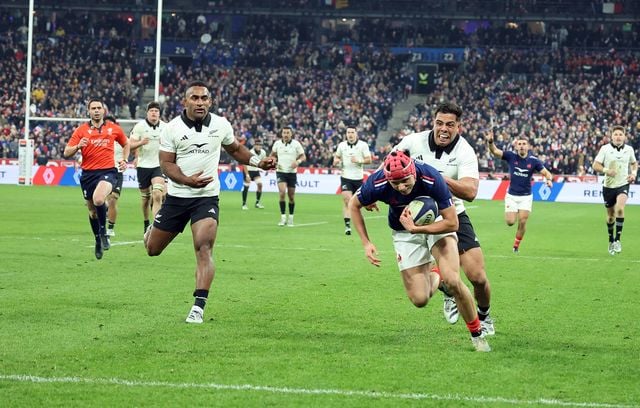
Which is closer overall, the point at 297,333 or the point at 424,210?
the point at 424,210

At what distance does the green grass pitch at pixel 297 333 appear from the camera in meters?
7.37

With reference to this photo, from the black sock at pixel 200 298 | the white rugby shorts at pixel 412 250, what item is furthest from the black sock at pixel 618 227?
the black sock at pixel 200 298

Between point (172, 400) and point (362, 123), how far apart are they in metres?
49.0

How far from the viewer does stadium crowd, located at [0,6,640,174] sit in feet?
176

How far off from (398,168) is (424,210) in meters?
0.52

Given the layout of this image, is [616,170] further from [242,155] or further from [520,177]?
[242,155]

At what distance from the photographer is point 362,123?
182 ft

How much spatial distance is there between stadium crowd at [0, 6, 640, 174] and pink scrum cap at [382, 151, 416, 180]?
4066 cm

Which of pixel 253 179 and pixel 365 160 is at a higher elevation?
pixel 365 160

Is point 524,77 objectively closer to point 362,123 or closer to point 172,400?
point 362,123

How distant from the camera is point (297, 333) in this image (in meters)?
9.95

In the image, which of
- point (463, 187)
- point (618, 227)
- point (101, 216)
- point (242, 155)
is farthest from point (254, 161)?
point (618, 227)

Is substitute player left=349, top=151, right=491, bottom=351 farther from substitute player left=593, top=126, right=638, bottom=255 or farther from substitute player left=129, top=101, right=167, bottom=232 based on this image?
substitute player left=593, top=126, right=638, bottom=255

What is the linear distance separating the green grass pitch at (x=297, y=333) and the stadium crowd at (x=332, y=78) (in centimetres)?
3351
